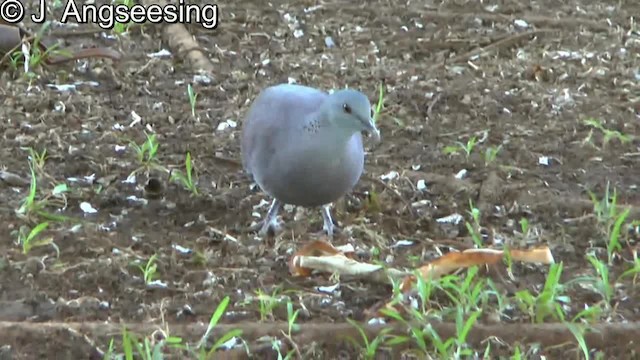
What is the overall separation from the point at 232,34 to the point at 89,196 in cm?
181

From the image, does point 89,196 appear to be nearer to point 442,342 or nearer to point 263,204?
point 263,204

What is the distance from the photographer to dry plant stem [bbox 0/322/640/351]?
8.75 ft

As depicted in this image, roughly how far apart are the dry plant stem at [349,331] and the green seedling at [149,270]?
0.27 meters

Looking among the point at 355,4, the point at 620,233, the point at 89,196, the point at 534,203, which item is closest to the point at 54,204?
the point at 89,196

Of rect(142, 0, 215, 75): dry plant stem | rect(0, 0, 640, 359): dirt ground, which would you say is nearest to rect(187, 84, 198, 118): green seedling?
rect(0, 0, 640, 359): dirt ground

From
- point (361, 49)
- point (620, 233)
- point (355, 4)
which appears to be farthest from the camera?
point (355, 4)

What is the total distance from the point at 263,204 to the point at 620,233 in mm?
1133

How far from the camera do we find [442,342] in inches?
105

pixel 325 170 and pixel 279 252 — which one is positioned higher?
pixel 325 170

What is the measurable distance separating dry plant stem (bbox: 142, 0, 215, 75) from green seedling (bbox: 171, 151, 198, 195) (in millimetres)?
1086

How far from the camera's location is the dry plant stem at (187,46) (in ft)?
15.6

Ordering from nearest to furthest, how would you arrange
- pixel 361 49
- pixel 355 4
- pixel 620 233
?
pixel 620 233
pixel 361 49
pixel 355 4

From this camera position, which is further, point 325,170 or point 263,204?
point 263,204

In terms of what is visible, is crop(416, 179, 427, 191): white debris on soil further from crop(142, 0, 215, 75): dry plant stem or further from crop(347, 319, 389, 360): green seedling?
crop(142, 0, 215, 75): dry plant stem
